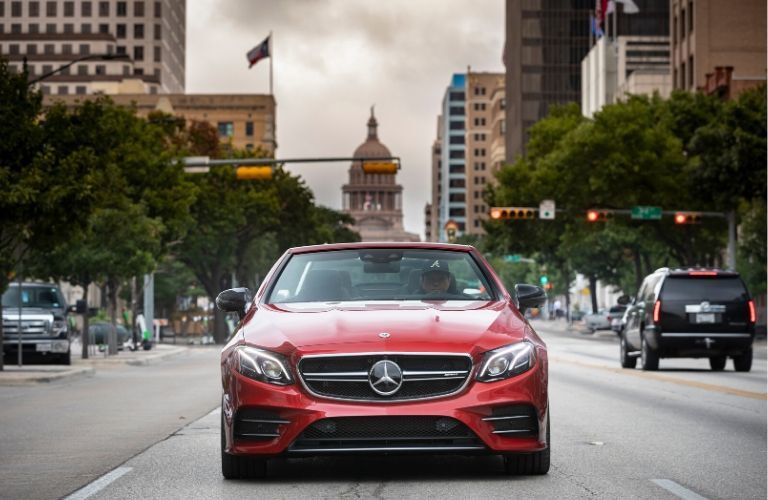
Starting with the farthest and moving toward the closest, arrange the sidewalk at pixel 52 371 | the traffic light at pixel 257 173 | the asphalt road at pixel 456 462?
the traffic light at pixel 257 173 < the sidewalk at pixel 52 371 < the asphalt road at pixel 456 462

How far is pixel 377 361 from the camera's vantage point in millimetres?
9047

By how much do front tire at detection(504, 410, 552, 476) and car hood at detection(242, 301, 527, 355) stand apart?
836mm

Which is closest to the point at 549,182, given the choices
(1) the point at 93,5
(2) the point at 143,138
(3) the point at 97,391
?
(2) the point at 143,138

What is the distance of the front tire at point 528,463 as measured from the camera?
31.9 feet

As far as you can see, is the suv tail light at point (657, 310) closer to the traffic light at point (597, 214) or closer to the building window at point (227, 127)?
the traffic light at point (597, 214)

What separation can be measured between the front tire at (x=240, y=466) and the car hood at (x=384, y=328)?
70 cm

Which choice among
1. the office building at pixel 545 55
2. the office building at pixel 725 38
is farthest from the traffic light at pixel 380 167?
the office building at pixel 545 55

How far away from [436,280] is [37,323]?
24338 mm

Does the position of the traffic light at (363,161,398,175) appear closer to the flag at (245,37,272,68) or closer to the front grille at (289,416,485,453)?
the front grille at (289,416,485,453)

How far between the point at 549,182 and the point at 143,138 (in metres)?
20.9

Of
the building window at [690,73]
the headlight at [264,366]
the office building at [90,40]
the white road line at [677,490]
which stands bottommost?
the white road line at [677,490]

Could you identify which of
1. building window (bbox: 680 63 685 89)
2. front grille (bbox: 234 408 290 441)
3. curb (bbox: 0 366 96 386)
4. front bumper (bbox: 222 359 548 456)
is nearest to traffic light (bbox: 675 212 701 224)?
curb (bbox: 0 366 96 386)

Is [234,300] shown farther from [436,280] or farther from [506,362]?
[506,362]

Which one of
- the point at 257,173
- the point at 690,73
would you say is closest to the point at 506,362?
the point at 257,173
